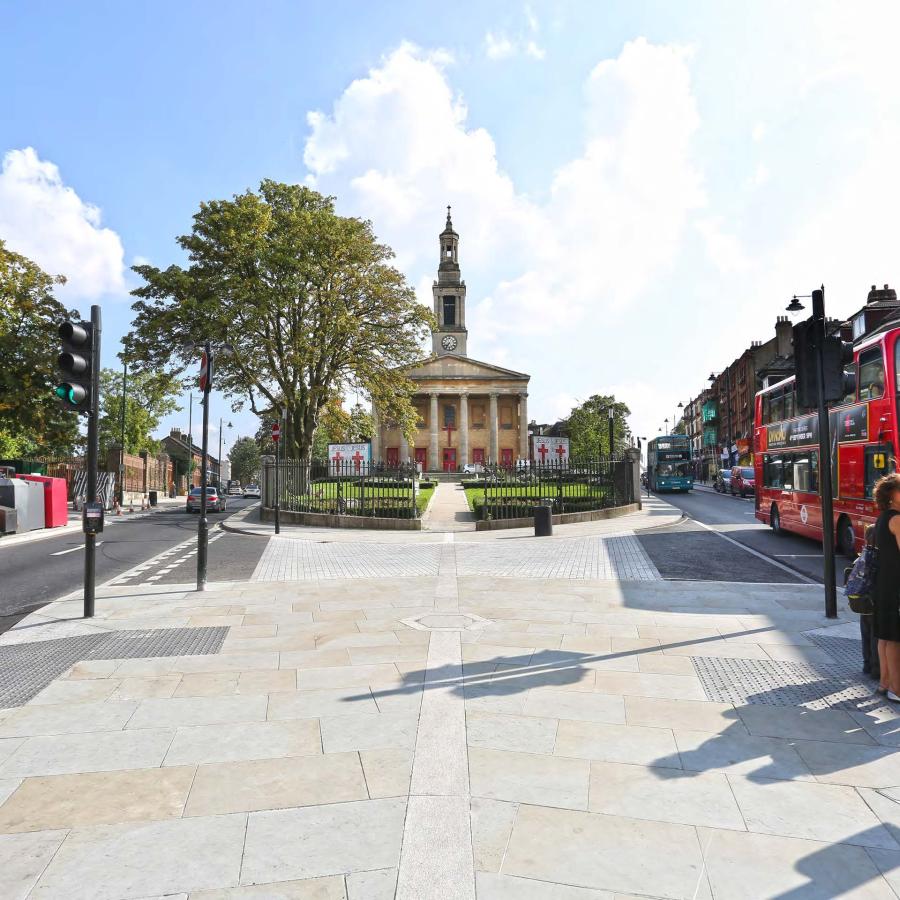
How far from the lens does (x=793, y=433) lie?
1672cm

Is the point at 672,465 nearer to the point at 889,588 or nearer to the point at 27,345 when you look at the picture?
the point at 27,345

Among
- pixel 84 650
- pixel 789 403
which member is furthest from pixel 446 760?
pixel 789 403

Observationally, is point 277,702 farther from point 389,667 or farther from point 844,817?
point 844,817

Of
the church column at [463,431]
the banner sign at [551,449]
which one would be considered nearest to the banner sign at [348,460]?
the banner sign at [551,449]

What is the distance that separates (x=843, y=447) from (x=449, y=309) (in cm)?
8197

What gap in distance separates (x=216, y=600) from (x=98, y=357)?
3633 mm

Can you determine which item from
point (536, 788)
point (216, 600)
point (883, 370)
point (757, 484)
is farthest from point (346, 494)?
point (536, 788)

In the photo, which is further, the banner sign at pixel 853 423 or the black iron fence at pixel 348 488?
the black iron fence at pixel 348 488

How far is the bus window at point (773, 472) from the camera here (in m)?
18.1

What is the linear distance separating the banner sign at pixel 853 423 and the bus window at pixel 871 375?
27cm

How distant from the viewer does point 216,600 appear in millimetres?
9367

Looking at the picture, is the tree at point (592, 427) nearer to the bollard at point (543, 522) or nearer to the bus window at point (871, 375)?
the bollard at point (543, 522)

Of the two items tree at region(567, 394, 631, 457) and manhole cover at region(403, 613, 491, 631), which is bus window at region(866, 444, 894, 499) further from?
tree at region(567, 394, 631, 457)

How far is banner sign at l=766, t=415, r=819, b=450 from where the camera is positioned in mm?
15206
